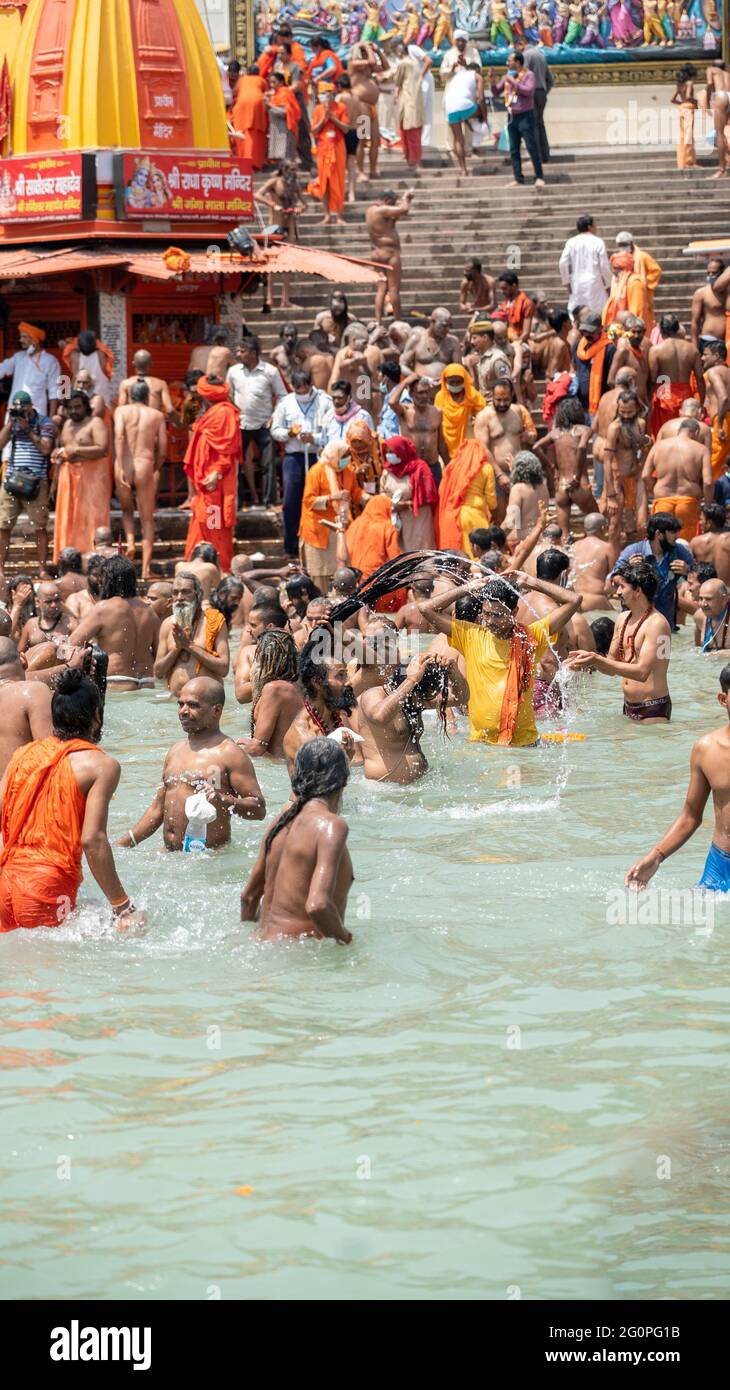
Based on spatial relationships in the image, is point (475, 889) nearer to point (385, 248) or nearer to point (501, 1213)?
point (501, 1213)

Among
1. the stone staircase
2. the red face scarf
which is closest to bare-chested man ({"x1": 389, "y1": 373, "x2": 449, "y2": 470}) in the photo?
the red face scarf

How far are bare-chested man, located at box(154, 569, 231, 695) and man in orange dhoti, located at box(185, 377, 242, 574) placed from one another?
4544mm

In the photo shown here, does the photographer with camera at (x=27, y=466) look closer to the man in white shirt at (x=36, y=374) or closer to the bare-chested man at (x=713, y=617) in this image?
the man in white shirt at (x=36, y=374)

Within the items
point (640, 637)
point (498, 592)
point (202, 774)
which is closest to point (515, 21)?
point (640, 637)

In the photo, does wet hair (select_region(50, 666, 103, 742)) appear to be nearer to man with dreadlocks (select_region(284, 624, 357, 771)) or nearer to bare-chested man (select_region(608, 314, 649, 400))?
man with dreadlocks (select_region(284, 624, 357, 771))

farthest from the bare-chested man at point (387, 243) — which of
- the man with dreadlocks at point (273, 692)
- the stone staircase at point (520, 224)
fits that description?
the man with dreadlocks at point (273, 692)

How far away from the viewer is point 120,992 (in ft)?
23.6

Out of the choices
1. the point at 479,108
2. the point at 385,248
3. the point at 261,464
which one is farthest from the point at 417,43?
the point at 261,464

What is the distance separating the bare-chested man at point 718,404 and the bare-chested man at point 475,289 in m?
2.98

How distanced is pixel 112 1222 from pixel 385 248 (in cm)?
1465

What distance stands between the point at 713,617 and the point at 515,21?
1626 cm

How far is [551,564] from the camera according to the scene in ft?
38.1

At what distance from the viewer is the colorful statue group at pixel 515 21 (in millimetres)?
26938

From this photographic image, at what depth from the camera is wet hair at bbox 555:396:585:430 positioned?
16.3 meters
